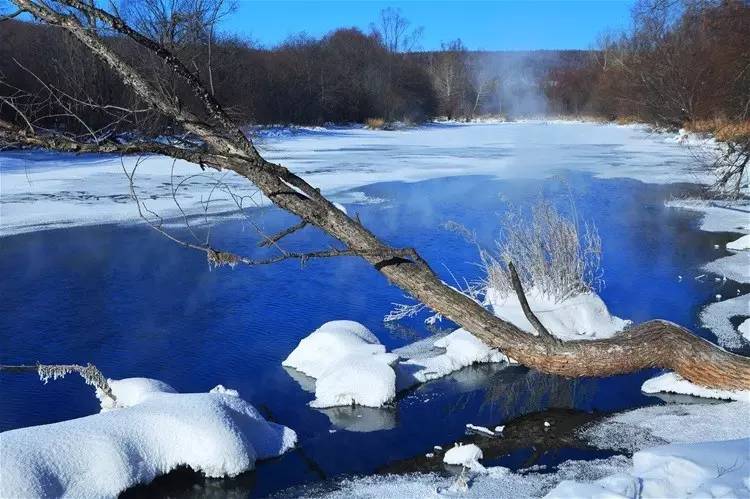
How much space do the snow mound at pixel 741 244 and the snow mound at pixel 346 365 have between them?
5.71 m

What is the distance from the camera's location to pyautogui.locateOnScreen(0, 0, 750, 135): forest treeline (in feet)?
12.6

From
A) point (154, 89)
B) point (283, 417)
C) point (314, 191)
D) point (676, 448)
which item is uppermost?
point (154, 89)

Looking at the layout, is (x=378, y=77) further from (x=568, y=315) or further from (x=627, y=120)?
(x=568, y=315)

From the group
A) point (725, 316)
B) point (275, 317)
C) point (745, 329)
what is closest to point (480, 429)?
point (275, 317)

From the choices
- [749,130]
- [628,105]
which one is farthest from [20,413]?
[628,105]

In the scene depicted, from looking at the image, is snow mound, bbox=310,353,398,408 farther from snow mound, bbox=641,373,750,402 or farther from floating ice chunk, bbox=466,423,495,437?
snow mound, bbox=641,373,750,402

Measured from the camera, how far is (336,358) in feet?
18.2

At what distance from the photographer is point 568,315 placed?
655 centimetres

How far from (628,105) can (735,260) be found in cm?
3087

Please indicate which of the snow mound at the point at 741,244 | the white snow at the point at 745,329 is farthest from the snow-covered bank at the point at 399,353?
the snow mound at the point at 741,244

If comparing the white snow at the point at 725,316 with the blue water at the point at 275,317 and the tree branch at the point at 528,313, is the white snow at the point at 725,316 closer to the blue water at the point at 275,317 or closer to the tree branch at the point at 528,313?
the blue water at the point at 275,317

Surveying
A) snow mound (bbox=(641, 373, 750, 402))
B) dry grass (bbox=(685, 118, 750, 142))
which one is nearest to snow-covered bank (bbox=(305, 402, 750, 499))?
snow mound (bbox=(641, 373, 750, 402))

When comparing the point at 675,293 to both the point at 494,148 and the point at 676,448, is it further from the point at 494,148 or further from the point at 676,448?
the point at 494,148

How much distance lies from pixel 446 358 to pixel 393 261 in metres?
2.08
